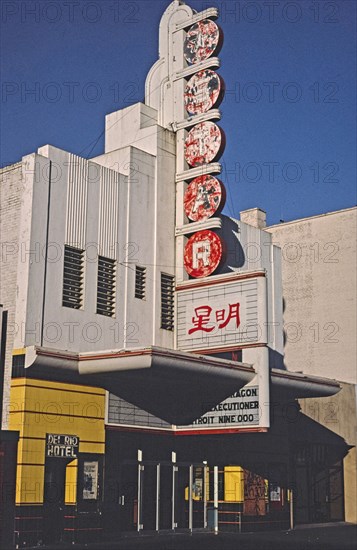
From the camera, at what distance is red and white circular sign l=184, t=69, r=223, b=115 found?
30125 millimetres

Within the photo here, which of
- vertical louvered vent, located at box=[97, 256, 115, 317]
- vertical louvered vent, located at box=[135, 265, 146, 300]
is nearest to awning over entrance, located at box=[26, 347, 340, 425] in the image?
vertical louvered vent, located at box=[97, 256, 115, 317]

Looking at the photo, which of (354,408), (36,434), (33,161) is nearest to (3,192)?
(33,161)

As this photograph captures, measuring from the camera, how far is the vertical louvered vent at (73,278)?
26.6 m

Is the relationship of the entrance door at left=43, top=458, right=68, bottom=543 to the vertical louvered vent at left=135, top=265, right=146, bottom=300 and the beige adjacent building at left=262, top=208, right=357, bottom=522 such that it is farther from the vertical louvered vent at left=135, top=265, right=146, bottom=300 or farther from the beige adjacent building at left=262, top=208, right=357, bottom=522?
the beige adjacent building at left=262, top=208, right=357, bottom=522

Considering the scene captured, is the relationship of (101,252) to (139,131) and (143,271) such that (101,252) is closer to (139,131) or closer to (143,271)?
(143,271)

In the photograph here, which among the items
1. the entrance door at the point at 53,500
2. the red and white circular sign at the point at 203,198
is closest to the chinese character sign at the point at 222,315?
the red and white circular sign at the point at 203,198

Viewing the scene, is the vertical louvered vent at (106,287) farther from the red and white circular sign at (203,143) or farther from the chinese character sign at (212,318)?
the red and white circular sign at (203,143)

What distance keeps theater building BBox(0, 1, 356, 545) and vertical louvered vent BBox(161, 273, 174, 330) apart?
0.06m

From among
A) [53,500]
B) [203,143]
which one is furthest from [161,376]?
[203,143]

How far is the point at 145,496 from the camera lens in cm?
2845

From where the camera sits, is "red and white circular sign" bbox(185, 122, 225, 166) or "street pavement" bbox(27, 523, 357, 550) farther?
"red and white circular sign" bbox(185, 122, 225, 166)

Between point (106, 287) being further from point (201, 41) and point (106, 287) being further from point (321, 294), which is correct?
point (321, 294)

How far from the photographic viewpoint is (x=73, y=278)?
2703 cm

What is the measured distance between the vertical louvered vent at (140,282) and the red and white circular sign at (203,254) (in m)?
1.74
